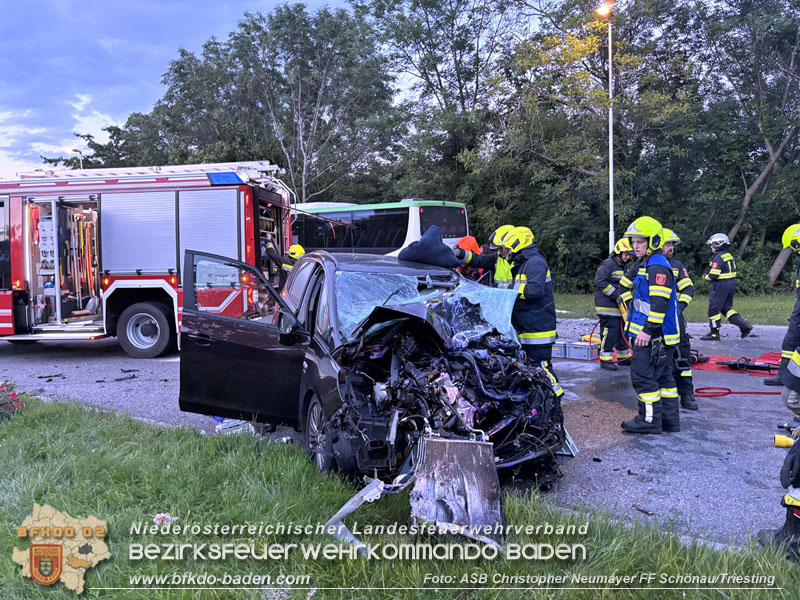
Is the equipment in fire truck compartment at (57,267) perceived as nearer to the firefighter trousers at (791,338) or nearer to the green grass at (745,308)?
the firefighter trousers at (791,338)

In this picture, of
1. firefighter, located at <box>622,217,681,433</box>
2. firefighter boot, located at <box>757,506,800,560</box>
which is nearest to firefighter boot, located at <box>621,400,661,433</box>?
firefighter, located at <box>622,217,681,433</box>

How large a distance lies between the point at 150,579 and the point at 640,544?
7.24ft

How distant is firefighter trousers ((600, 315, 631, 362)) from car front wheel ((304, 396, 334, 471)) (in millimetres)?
4853

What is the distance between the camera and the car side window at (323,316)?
3.67 meters

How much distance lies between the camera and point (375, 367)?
11.5ft

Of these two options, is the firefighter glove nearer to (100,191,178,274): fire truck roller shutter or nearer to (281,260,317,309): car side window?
(281,260,317,309): car side window

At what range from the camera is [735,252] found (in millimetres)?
18406

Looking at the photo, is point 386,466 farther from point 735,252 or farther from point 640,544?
point 735,252

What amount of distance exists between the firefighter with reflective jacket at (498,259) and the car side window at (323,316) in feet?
6.65

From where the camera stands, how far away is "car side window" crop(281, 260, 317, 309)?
4.50 m

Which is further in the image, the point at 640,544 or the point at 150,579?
the point at 640,544

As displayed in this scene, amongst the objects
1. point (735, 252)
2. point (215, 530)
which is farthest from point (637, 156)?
point (215, 530)

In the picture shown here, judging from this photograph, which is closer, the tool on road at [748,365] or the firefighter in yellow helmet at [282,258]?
the tool on road at [748,365]

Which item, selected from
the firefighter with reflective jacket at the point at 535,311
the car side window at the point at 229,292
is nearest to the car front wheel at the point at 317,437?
the car side window at the point at 229,292
